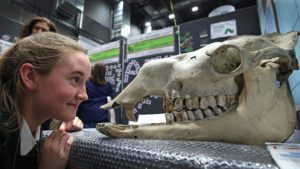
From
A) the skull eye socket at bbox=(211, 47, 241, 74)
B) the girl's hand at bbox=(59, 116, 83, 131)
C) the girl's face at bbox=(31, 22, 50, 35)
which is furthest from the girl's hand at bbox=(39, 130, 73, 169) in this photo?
the girl's face at bbox=(31, 22, 50, 35)

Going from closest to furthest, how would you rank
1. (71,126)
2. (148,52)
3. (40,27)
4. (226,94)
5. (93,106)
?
1. (226,94)
2. (71,126)
3. (40,27)
4. (93,106)
5. (148,52)

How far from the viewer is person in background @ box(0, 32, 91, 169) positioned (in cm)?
63

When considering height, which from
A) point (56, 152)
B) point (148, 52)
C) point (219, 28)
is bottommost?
point (56, 152)

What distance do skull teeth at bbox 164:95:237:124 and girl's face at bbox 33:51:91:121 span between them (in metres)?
0.30

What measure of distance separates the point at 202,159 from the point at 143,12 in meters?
7.03

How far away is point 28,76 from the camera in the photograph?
0.68 m

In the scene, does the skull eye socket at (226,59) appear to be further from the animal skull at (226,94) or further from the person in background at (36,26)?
the person in background at (36,26)

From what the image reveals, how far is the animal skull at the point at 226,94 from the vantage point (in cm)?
56

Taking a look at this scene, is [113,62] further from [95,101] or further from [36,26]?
[36,26]

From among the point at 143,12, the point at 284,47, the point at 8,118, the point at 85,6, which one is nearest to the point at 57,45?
the point at 8,118

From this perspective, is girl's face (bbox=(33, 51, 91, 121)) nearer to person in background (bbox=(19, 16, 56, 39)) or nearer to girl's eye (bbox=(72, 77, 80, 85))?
girl's eye (bbox=(72, 77, 80, 85))

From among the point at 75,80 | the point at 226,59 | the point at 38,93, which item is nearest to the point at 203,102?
the point at 226,59

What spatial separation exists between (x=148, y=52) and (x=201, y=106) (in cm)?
210

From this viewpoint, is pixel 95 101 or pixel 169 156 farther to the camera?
pixel 95 101
